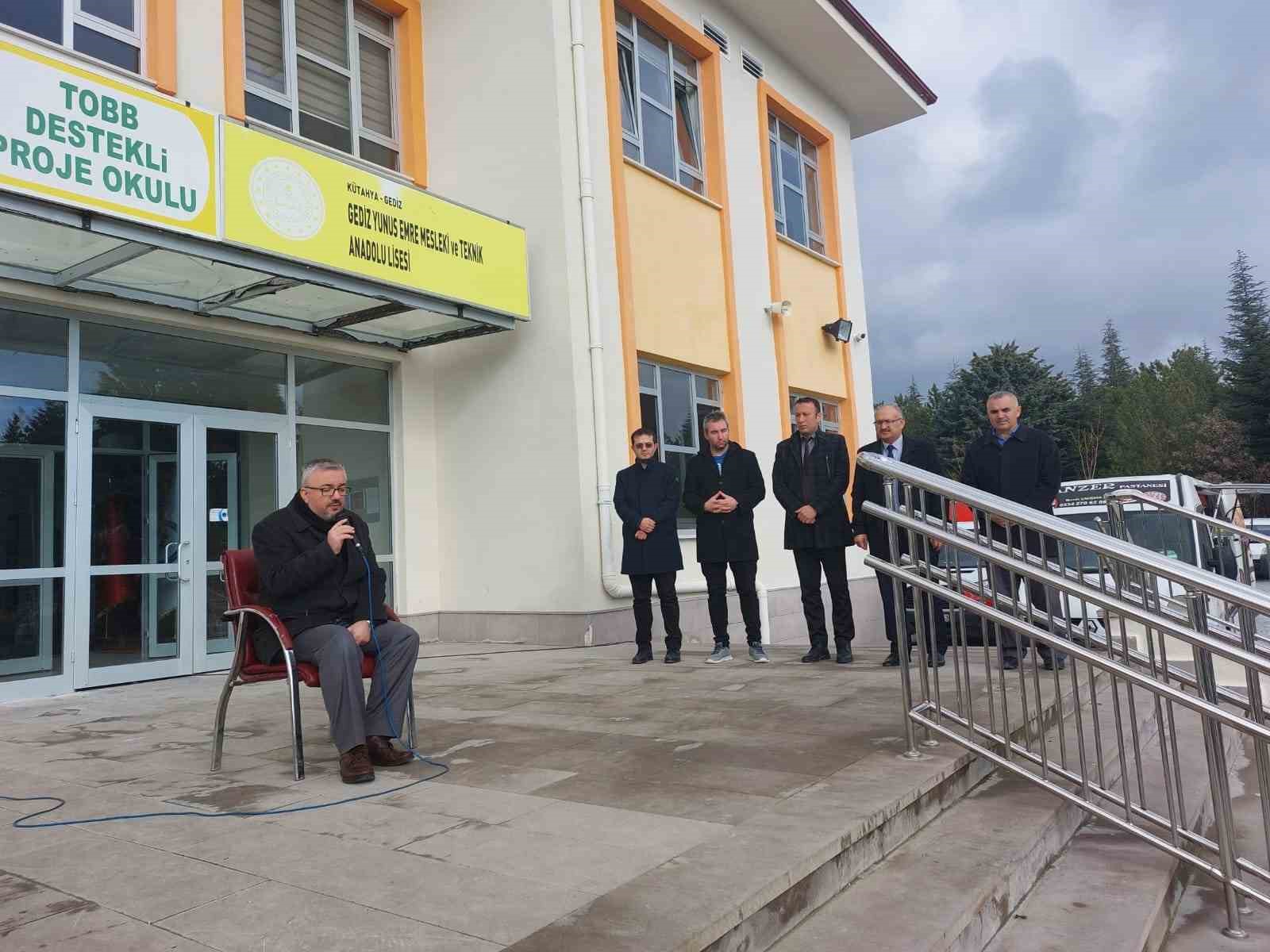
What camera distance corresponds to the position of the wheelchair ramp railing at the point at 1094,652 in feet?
9.28

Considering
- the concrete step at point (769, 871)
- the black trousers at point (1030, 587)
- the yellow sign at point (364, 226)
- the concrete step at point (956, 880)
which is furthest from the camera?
the yellow sign at point (364, 226)

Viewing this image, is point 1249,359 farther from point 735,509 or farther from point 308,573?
point 308,573

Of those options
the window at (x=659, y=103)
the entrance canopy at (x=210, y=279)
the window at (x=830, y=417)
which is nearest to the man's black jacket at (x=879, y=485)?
the entrance canopy at (x=210, y=279)

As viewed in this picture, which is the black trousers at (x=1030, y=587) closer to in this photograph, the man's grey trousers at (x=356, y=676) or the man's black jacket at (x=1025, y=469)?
the man's black jacket at (x=1025, y=469)

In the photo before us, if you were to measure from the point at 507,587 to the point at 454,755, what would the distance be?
5101 mm

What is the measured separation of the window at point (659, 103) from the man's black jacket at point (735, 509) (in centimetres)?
487

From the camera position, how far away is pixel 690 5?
37.5 ft

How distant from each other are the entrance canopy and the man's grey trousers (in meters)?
3.61

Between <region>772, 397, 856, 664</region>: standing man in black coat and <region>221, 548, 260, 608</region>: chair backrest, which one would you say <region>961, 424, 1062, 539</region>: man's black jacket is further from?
<region>221, 548, 260, 608</region>: chair backrest

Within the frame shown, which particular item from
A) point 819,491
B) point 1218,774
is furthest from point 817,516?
→ point 1218,774

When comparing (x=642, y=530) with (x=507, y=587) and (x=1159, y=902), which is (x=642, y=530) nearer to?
(x=507, y=587)

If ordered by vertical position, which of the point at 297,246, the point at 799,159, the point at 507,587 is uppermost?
the point at 799,159

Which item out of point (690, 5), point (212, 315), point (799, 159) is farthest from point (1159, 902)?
point (799, 159)

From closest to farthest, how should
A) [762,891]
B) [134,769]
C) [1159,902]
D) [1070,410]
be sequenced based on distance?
[762,891] < [1159,902] < [134,769] < [1070,410]
